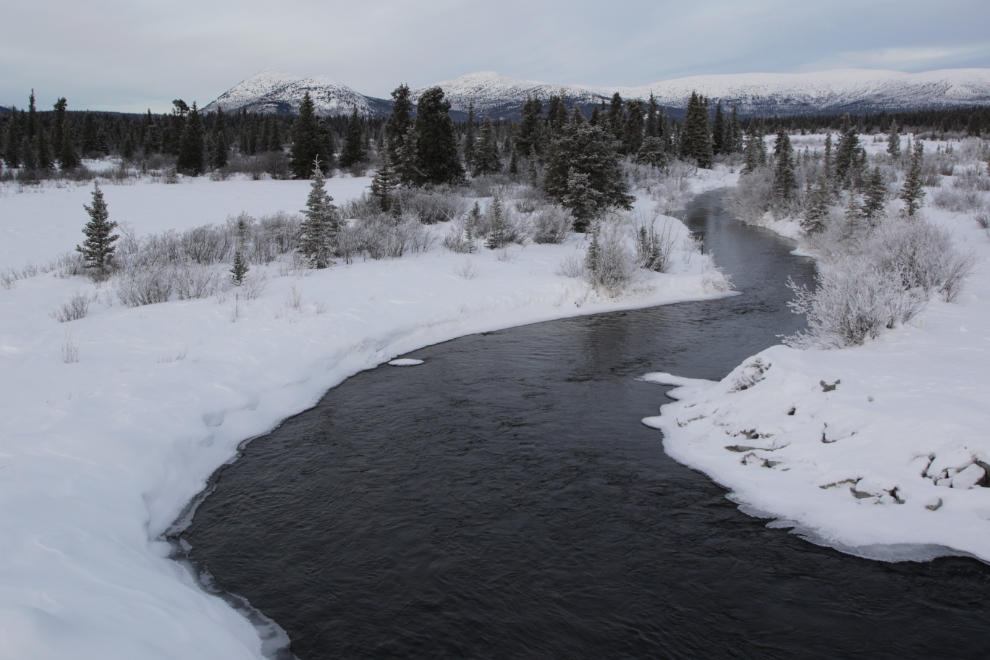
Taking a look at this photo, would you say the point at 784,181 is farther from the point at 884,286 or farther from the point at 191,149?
the point at 191,149

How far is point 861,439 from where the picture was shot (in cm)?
621

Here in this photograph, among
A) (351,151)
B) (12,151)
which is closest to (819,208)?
(351,151)

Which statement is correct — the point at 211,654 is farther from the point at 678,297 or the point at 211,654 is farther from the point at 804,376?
the point at 678,297

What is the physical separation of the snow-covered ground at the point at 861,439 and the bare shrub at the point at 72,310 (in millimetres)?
10178

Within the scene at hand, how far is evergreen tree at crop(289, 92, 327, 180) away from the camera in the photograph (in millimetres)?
41000

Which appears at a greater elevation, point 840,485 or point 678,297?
point 678,297

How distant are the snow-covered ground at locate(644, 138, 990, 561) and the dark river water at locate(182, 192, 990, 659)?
307 millimetres

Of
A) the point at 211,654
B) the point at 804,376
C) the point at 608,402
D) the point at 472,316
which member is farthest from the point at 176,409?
the point at 804,376

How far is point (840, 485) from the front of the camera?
5.90m

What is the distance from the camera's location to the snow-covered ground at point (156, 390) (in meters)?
3.69

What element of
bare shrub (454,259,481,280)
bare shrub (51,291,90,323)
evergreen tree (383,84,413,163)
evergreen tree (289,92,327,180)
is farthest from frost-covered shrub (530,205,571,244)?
evergreen tree (289,92,327,180)

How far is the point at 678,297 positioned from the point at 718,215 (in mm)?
22510

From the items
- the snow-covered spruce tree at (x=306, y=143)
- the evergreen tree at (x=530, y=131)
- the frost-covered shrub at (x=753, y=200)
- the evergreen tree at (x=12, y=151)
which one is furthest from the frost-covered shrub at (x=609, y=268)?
the evergreen tree at (x=12, y=151)

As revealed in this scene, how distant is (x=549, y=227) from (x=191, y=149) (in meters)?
33.8
